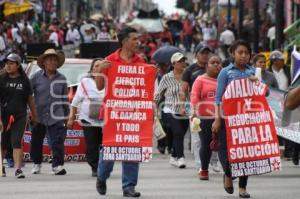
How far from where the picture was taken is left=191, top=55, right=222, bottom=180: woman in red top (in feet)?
47.6

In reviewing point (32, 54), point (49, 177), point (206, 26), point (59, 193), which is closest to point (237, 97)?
point (59, 193)

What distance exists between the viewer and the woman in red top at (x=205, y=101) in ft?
47.6

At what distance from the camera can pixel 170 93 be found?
664 inches

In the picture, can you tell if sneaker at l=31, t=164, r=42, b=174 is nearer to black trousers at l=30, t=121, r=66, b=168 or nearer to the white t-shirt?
black trousers at l=30, t=121, r=66, b=168

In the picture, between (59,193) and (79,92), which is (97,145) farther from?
(59,193)

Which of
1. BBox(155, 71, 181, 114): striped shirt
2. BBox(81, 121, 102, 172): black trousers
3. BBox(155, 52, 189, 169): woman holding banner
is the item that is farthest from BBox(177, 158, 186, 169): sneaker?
BBox(81, 121, 102, 172): black trousers

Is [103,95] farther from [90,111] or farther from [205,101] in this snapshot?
[205,101]

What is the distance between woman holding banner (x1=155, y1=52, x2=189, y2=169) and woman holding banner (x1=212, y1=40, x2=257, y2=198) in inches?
166

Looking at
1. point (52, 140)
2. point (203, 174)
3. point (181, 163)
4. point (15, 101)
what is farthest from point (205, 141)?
point (15, 101)

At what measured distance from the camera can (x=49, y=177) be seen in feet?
49.4

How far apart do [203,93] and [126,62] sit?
114 inches

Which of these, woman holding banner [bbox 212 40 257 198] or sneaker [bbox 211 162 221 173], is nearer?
woman holding banner [bbox 212 40 257 198]

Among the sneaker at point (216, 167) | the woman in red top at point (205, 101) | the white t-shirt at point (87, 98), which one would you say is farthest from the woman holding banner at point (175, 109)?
the white t-shirt at point (87, 98)

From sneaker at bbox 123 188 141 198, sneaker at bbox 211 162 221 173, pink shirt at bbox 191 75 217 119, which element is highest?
pink shirt at bbox 191 75 217 119
